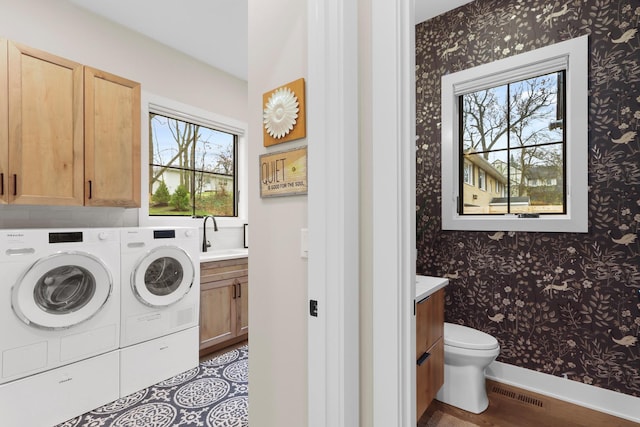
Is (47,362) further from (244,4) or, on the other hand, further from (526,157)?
(526,157)

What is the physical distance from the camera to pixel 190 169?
134 inches

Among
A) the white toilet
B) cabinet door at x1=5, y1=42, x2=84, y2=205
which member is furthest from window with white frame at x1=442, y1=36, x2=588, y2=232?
cabinet door at x1=5, y1=42, x2=84, y2=205

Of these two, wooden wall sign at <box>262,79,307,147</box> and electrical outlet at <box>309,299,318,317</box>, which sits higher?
wooden wall sign at <box>262,79,307,147</box>

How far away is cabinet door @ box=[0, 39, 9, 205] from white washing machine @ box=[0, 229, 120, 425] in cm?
34

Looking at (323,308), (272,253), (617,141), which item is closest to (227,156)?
(272,253)

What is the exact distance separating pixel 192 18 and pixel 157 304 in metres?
2.28

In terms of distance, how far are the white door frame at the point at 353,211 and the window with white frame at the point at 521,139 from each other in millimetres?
1677

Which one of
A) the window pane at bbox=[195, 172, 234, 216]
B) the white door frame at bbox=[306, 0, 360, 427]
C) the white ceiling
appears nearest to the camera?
the white door frame at bbox=[306, 0, 360, 427]

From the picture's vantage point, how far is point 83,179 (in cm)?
218

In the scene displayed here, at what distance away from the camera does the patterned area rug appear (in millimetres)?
1910

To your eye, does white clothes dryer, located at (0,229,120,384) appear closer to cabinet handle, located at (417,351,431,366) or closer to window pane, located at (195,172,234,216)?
window pane, located at (195,172,234,216)

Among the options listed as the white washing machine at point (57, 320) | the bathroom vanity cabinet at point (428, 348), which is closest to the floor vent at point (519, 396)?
the bathroom vanity cabinet at point (428, 348)

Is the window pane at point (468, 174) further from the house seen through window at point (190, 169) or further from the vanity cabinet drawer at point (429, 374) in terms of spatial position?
the house seen through window at point (190, 169)

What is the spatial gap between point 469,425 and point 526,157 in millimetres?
1831
